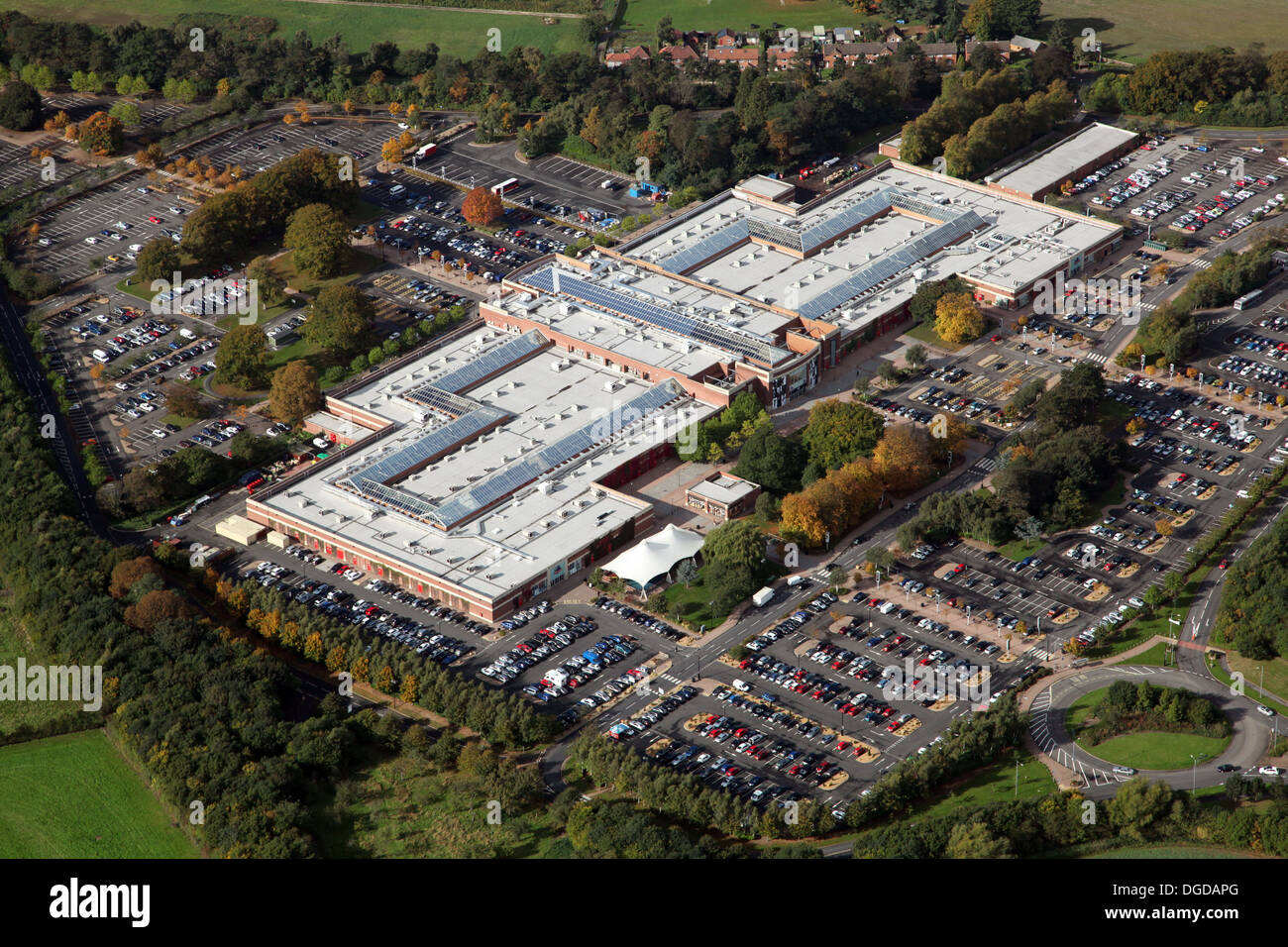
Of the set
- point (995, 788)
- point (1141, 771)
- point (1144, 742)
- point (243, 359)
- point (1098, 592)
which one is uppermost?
point (243, 359)

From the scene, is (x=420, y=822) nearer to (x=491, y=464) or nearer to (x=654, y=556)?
(x=654, y=556)

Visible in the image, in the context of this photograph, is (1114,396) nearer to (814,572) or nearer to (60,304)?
(814,572)

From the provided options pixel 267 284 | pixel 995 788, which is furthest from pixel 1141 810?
pixel 267 284

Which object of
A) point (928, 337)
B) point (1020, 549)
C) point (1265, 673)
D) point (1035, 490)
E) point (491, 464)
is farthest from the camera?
point (928, 337)

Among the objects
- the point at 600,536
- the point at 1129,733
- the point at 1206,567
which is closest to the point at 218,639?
the point at 600,536

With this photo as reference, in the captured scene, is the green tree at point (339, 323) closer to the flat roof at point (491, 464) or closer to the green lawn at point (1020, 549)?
the flat roof at point (491, 464)

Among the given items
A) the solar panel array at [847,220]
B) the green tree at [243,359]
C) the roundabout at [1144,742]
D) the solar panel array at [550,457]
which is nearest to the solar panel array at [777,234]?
the solar panel array at [847,220]

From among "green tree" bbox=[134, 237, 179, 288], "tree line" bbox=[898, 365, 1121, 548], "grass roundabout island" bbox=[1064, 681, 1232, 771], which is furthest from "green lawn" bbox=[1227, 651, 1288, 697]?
"green tree" bbox=[134, 237, 179, 288]

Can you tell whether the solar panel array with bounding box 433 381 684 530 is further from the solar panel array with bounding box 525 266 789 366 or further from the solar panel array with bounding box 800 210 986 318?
the solar panel array with bounding box 800 210 986 318
